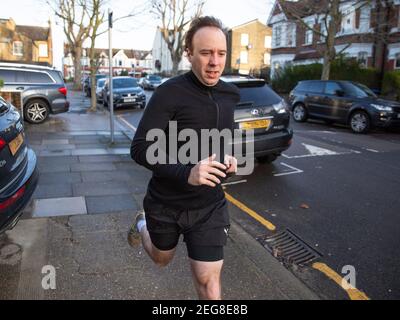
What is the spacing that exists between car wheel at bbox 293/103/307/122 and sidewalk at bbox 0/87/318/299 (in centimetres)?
1030

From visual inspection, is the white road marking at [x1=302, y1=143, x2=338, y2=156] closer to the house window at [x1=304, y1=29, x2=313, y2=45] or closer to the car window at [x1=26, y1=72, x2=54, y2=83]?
the car window at [x1=26, y1=72, x2=54, y2=83]

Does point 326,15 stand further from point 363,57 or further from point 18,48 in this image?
point 18,48

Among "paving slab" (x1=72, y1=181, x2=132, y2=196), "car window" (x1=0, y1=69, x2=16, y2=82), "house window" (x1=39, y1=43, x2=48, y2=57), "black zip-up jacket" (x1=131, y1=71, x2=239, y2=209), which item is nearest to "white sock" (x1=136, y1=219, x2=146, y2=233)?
"black zip-up jacket" (x1=131, y1=71, x2=239, y2=209)

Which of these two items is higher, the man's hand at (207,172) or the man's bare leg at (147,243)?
the man's hand at (207,172)

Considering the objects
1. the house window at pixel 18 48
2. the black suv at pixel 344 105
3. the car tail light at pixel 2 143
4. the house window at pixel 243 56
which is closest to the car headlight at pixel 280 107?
the car tail light at pixel 2 143

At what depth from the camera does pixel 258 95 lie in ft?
22.1

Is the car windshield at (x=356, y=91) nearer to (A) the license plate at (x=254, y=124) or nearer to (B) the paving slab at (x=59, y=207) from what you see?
(A) the license plate at (x=254, y=124)

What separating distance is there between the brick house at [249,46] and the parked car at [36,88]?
42.1 metres

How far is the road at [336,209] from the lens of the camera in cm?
345

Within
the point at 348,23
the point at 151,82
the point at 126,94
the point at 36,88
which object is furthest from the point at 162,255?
the point at 151,82

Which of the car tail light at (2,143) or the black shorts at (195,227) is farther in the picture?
the car tail light at (2,143)

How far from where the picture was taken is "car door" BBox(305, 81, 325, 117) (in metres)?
14.2

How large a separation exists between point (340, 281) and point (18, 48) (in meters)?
67.7
